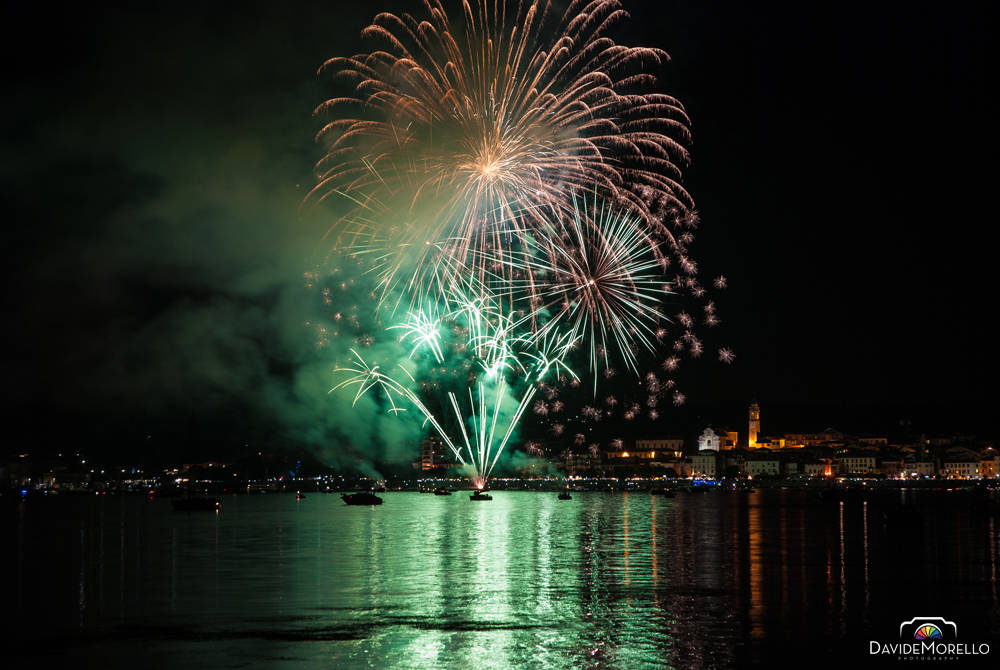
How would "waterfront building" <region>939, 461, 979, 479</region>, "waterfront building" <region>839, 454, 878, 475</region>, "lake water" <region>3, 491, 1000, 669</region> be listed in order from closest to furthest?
"lake water" <region>3, 491, 1000, 669</region> < "waterfront building" <region>939, 461, 979, 479</region> < "waterfront building" <region>839, 454, 878, 475</region>

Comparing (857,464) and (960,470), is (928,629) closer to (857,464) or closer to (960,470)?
(857,464)

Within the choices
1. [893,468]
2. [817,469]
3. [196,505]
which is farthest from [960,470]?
[196,505]

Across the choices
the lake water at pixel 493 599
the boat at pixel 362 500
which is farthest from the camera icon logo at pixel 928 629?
the boat at pixel 362 500

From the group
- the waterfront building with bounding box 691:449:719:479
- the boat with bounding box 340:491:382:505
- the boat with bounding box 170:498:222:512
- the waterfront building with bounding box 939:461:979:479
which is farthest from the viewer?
the waterfront building with bounding box 691:449:719:479

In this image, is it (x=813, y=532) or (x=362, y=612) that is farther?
(x=813, y=532)

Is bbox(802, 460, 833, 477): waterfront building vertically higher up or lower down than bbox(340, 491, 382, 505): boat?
lower down

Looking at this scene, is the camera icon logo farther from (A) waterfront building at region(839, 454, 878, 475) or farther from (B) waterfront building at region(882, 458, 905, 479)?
(B) waterfront building at region(882, 458, 905, 479)

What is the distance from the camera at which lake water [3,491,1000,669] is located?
49.6 ft

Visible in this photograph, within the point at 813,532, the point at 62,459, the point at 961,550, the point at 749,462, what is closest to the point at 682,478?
the point at 749,462

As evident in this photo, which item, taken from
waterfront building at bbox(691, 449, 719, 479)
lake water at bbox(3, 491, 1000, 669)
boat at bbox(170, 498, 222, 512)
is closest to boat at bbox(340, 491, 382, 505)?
boat at bbox(170, 498, 222, 512)

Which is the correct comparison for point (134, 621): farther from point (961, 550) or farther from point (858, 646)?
point (961, 550)

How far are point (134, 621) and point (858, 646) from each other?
1309 centimetres

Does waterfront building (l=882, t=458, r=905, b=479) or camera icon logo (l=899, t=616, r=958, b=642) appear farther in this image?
waterfront building (l=882, t=458, r=905, b=479)

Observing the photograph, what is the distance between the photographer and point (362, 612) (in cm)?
1911
